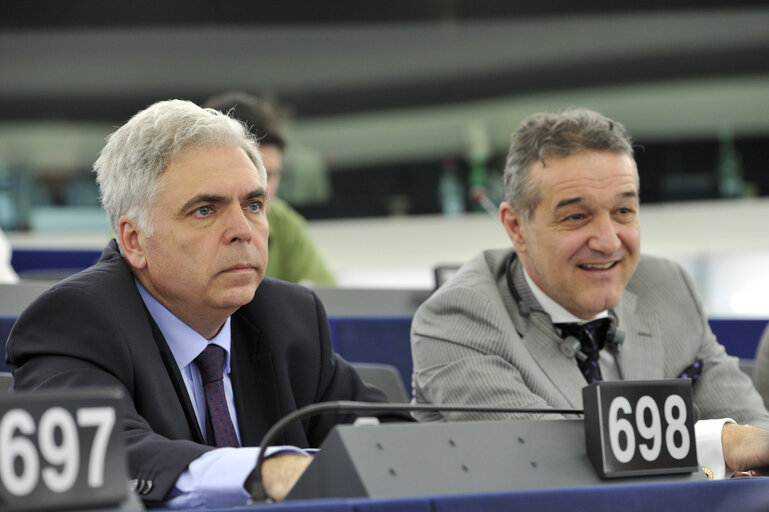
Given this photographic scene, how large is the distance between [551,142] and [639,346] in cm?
38

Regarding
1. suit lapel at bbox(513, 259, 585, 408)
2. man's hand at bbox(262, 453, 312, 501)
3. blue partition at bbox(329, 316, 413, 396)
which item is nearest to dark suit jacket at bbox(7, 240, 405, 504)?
man's hand at bbox(262, 453, 312, 501)

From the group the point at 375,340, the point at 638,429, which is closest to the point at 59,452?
the point at 638,429

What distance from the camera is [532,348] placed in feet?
5.50

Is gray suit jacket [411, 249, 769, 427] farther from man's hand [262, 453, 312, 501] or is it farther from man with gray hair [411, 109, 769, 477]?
man's hand [262, 453, 312, 501]

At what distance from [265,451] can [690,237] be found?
5.04 metres

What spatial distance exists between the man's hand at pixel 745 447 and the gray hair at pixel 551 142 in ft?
1.57

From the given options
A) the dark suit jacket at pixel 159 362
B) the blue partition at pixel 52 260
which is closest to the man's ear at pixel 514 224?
the dark suit jacket at pixel 159 362

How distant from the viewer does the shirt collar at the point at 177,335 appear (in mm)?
1434

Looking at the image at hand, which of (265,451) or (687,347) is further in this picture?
(687,347)

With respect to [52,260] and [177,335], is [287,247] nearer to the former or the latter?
[52,260]

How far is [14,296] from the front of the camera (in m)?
2.00

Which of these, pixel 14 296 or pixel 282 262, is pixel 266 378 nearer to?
pixel 14 296

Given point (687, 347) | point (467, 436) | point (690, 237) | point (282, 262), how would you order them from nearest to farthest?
1. point (467, 436)
2. point (687, 347)
3. point (282, 262)
4. point (690, 237)

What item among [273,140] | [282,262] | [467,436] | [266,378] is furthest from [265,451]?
[282,262]
